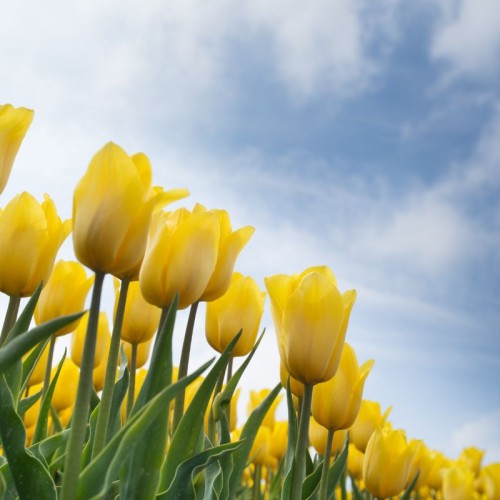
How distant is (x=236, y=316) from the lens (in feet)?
8.00

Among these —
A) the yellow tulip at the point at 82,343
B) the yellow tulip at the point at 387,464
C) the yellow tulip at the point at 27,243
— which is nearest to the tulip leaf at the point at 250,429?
the yellow tulip at the point at 27,243

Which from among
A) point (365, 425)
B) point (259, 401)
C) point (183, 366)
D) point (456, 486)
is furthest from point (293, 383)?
point (456, 486)

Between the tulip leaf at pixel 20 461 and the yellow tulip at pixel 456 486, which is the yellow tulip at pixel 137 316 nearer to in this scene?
the tulip leaf at pixel 20 461

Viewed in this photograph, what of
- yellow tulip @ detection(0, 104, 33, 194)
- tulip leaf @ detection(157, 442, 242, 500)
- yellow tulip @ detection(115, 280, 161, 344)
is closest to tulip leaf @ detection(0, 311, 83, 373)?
tulip leaf @ detection(157, 442, 242, 500)

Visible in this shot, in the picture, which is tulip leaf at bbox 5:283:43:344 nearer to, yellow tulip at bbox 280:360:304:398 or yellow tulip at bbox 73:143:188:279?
yellow tulip at bbox 73:143:188:279

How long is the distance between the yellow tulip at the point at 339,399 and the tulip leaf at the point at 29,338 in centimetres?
126

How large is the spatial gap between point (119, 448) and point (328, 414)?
3.86ft

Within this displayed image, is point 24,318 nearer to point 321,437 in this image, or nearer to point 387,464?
point 321,437

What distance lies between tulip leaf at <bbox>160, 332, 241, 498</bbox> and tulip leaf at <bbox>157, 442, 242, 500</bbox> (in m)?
0.06

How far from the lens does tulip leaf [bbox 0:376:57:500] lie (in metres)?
1.44

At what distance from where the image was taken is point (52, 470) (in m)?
2.01

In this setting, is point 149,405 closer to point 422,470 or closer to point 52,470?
point 52,470

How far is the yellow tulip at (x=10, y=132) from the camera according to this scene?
78.3 inches

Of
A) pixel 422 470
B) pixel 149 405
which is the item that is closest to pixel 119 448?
pixel 149 405
